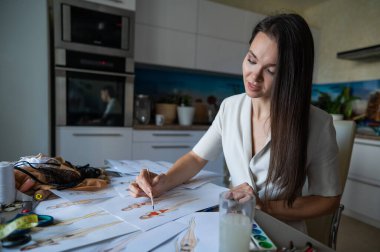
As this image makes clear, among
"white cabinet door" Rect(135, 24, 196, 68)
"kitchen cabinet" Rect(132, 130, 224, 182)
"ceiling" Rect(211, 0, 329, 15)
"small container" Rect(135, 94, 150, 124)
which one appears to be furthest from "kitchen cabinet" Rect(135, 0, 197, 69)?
"ceiling" Rect(211, 0, 329, 15)

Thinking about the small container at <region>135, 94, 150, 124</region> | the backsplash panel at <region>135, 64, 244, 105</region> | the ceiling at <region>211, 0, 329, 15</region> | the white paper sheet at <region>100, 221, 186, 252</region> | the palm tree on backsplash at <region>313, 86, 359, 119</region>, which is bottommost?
the white paper sheet at <region>100, 221, 186, 252</region>

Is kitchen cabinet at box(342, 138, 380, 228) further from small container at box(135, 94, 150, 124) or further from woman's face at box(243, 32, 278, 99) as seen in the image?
small container at box(135, 94, 150, 124)

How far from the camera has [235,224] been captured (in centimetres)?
41

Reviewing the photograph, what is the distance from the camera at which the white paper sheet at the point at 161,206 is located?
0.53 metres

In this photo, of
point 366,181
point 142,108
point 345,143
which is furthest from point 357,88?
point 142,108

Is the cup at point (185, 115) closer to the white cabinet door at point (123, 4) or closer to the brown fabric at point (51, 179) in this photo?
the white cabinet door at point (123, 4)

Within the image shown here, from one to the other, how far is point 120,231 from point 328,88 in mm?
3233

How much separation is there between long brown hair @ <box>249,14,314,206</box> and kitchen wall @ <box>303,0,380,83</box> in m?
2.40

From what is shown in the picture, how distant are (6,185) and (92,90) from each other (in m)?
1.48

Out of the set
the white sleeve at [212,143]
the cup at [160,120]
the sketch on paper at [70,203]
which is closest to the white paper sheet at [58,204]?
the sketch on paper at [70,203]

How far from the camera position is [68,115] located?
73.9 inches

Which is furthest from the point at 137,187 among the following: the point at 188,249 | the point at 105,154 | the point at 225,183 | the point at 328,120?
the point at 105,154

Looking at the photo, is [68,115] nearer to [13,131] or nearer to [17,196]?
[13,131]

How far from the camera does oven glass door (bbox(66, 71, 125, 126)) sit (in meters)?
1.88
